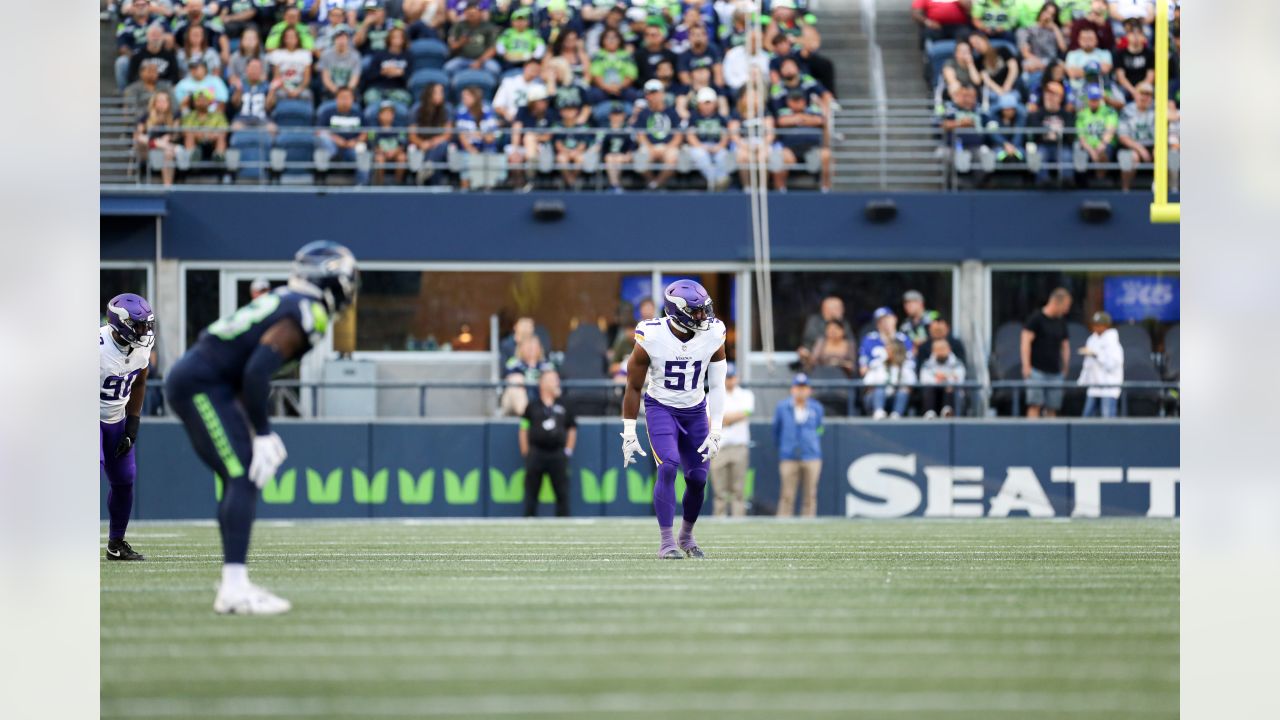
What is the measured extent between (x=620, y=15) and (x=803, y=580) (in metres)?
12.9

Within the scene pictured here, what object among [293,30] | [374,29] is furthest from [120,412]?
[374,29]

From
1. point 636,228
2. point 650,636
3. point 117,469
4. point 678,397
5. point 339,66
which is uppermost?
point 339,66

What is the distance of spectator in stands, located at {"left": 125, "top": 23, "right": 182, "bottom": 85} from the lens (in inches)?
785

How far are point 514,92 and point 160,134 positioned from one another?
4.04 metres

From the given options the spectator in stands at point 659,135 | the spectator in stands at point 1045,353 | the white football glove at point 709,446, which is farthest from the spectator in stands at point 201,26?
the white football glove at point 709,446

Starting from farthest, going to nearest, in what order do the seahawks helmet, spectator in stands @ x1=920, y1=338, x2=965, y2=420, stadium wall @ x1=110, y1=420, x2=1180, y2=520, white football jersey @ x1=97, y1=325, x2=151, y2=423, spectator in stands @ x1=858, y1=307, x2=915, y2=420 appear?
1. spectator in stands @ x1=920, y1=338, x2=965, y2=420
2. spectator in stands @ x1=858, y1=307, x2=915, y2=420
3. stadium wall @ x1=110, y1=420, x2=1180, y2=520
4. white football jersey @ x1=97, y1=325, x2=151, y2=423
5. the seahawks helmet

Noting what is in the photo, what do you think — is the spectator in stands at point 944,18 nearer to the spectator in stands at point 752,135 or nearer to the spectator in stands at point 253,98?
the spectator in stands at point 752,135

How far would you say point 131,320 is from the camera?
1038cm

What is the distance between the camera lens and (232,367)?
7.68 meters

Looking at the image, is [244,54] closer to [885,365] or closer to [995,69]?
[885,365]

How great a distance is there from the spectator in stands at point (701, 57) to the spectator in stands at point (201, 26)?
17.7 feet

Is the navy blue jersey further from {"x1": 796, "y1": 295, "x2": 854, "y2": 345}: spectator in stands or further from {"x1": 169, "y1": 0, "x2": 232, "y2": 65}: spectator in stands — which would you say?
{"x1": 169, "y1": 0, "x2": 232, "y2": 65}: spectator in stands

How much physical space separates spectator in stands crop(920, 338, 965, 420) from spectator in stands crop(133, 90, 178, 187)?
875 cm

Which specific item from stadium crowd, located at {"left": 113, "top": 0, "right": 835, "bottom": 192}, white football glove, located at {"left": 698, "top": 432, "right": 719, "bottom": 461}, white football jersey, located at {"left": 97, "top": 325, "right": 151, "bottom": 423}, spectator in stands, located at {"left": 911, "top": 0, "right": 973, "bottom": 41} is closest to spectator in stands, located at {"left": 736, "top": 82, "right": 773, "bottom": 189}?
stadium crowd, located at {"left": 113, "top": 0, "right": 835, "bottom": 192}
